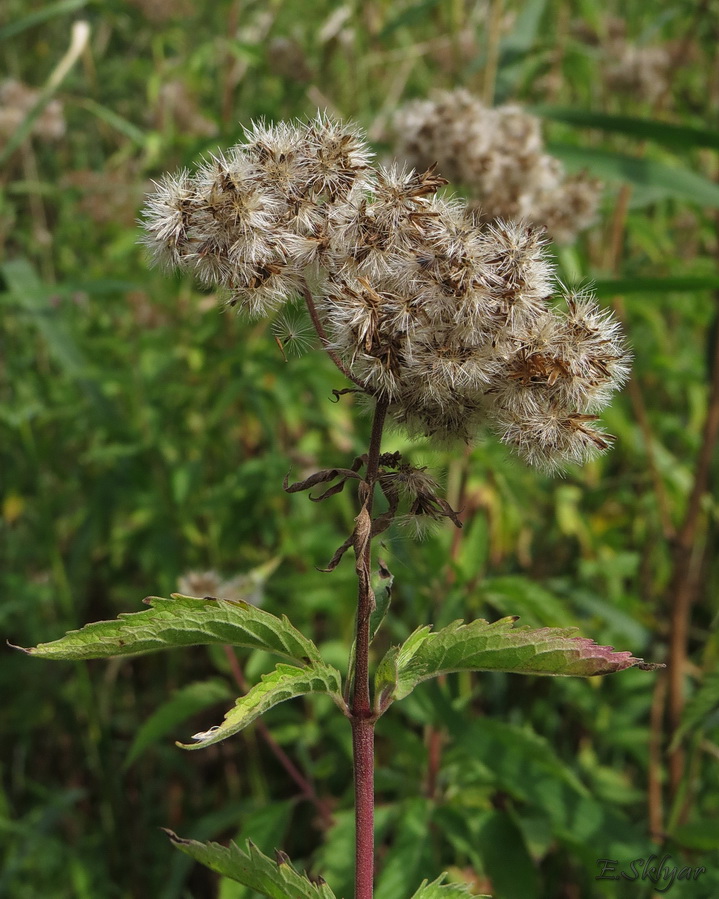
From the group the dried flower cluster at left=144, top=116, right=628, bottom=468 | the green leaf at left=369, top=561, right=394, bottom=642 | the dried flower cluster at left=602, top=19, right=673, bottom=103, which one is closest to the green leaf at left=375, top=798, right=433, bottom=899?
the green leaf at left=369, top=561, right=394, bottom=642

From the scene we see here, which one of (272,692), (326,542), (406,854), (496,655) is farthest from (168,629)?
(326,542)

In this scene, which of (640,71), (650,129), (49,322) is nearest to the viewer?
(650,129)

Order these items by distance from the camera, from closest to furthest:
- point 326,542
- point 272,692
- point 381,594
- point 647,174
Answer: point 272,692 < point 381,594 < point 647,174 < point 326,542

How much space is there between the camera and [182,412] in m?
3.62

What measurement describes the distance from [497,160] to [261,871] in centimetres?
209

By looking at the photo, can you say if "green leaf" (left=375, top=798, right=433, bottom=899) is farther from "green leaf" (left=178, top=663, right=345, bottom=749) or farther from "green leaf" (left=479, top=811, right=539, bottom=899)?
"green leaf" (left=178, top=663, right=345, bottom=749)

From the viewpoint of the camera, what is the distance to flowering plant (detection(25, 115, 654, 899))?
1.21 metres

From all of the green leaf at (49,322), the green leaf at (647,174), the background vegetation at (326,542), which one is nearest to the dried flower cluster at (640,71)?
the background vegetation at (326,542)

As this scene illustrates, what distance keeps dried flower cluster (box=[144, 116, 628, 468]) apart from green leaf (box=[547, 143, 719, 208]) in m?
1.52

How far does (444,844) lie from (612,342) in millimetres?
2040

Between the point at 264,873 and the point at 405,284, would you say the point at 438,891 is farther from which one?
the point at 405,284

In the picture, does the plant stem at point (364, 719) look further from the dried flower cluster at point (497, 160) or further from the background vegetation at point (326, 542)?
the dried flower cluster at point (497, 160)

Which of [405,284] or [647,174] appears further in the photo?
[647,174]

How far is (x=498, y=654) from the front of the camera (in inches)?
48.3
